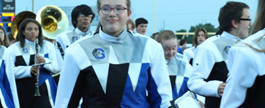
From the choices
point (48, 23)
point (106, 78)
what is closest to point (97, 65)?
point (106, 78)

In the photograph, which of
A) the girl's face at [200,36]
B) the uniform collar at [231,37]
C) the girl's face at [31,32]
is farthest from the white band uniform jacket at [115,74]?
the girl's face at [200,36]

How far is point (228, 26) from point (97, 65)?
2416 mm

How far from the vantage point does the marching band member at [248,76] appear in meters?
2.83

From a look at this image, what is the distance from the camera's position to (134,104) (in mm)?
3967

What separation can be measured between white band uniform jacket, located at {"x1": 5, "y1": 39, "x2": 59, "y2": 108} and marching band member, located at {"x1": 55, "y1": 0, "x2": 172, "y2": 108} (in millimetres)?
4906

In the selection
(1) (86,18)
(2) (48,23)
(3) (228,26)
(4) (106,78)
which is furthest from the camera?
(2) (48,23)

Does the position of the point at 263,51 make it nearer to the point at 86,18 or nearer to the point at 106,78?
the point at 106,78

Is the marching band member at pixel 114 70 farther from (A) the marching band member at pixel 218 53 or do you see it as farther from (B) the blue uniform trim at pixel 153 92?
(A) the marching band member at pixel 218 53

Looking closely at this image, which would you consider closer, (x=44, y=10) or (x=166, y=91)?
(x=166, y=91)

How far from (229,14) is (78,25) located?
4.13 meters

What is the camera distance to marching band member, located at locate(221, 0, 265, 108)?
2.83m

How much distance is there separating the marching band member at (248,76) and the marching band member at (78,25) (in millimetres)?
6467

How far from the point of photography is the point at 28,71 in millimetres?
9039

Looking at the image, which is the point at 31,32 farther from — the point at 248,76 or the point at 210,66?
the point at 248,76
